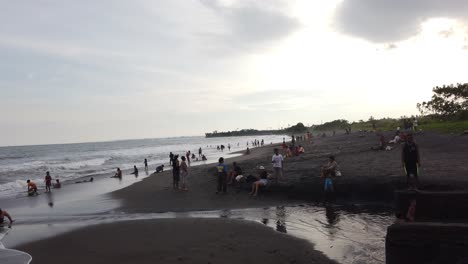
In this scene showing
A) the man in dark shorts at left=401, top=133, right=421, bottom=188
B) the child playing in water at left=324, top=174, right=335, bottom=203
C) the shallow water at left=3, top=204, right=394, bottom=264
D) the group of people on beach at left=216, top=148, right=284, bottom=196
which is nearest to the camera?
the shallow water at left=3, top=204, right=394, bottom=264

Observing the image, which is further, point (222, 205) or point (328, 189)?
point (222, 205)

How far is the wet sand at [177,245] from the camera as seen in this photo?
8.48 metres

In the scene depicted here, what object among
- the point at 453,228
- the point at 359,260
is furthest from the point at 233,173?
the point at 453,228

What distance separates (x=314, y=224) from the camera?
438 inches

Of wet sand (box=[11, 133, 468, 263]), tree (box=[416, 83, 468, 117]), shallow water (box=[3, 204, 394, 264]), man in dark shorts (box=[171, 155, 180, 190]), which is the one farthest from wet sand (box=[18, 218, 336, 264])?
tree (box=[416, 83, 468, 117])

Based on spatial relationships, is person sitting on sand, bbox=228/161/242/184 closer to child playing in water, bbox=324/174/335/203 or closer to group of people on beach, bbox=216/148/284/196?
group of people on beach, bbox=216/148/284/196

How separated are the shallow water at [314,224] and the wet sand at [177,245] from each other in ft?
2.07

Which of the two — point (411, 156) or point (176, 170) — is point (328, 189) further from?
point (176, 170)

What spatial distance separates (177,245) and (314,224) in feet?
14.5

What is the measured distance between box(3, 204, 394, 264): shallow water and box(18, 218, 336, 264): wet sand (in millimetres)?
630

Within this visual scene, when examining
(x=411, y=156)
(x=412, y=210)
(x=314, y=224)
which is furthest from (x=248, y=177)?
(x=412, y=210)

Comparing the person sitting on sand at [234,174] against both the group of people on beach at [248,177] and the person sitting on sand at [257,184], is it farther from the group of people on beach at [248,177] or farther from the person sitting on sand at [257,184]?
the person sitting on sand at [257,184]

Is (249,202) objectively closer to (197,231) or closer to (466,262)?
(197,231)

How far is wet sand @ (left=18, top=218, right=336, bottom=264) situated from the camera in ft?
27.8
